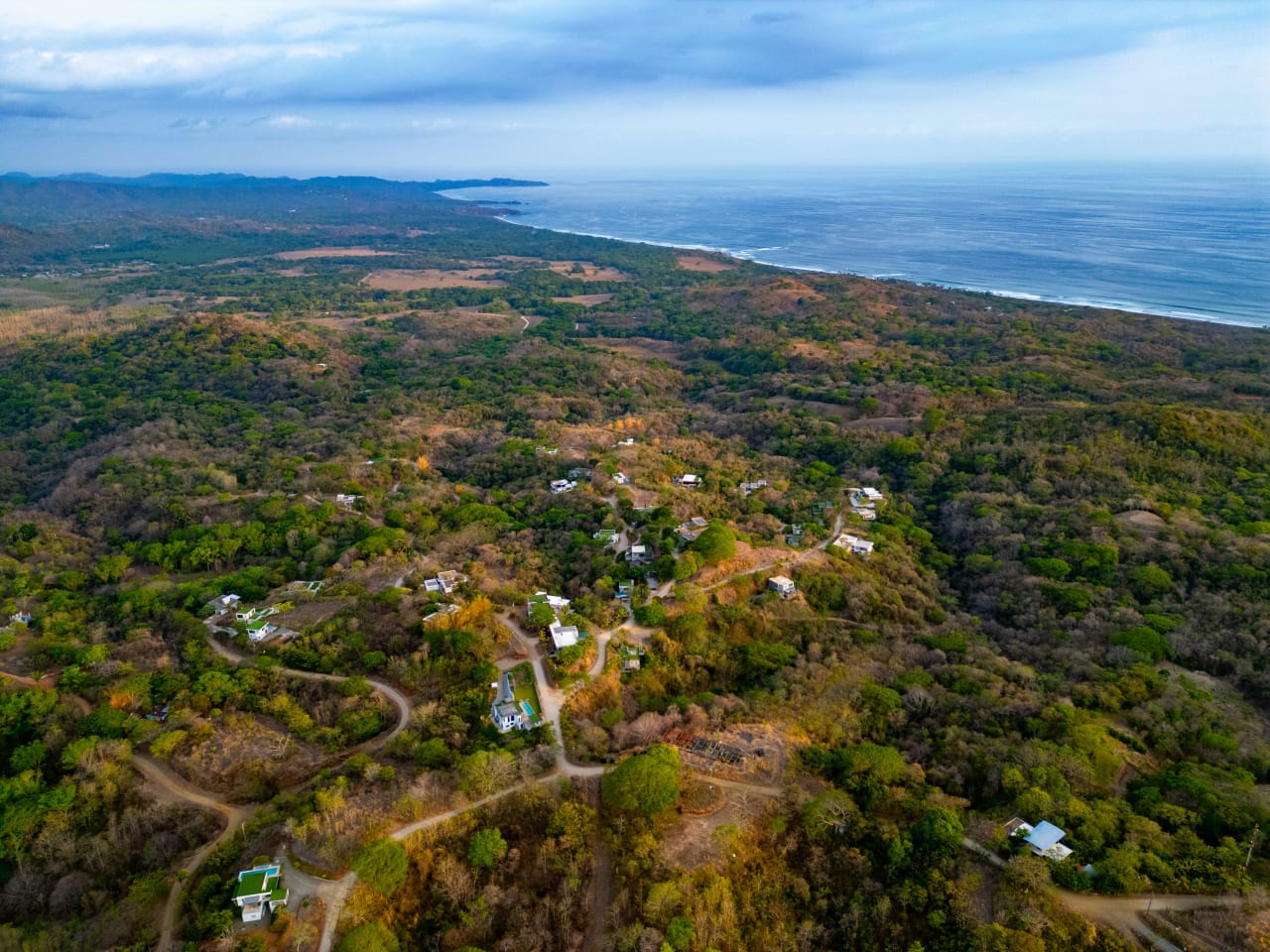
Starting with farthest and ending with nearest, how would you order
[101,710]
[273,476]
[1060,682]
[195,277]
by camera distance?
[195,277]
[273,476]
[1060,682]
[101,710]

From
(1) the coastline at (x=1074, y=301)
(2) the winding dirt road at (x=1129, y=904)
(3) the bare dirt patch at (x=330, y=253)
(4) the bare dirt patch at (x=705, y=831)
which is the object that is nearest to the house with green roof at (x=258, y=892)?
(4) the bare dirt patch at (x=705, y=831)

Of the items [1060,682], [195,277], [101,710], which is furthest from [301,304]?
[1060,682]

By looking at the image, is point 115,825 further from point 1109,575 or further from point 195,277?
point 195,277

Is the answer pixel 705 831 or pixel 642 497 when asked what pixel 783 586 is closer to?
pixel 642 497

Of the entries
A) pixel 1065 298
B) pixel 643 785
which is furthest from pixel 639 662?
pixel 1065 298

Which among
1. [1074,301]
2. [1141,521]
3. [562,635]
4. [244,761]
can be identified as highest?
[1074,301]
